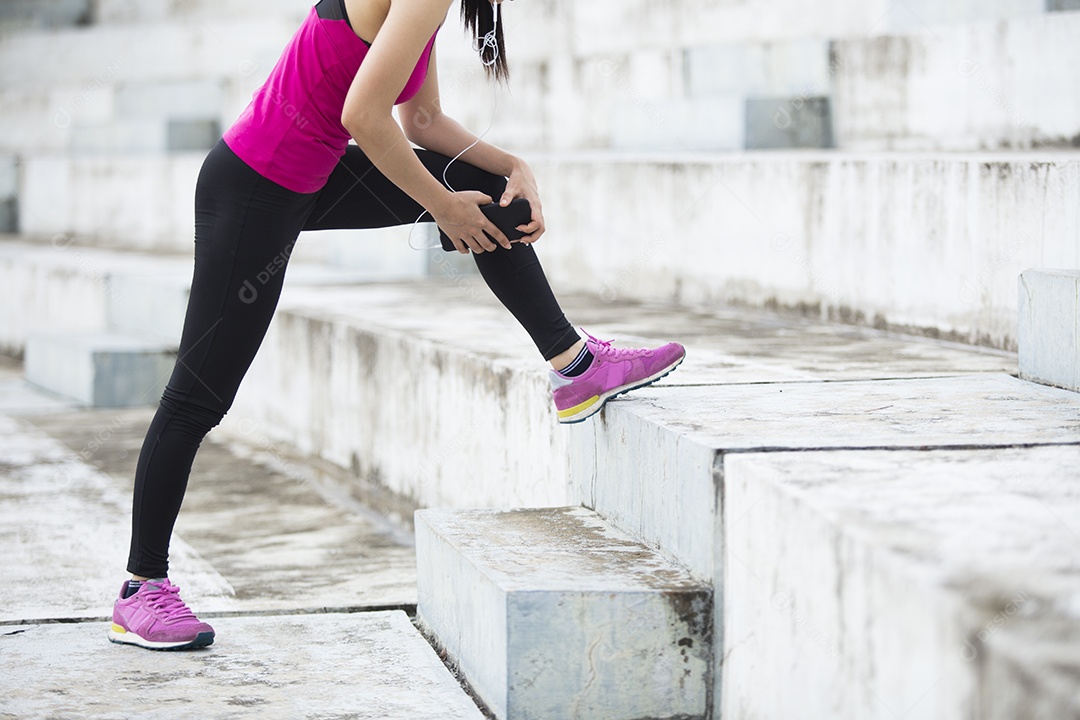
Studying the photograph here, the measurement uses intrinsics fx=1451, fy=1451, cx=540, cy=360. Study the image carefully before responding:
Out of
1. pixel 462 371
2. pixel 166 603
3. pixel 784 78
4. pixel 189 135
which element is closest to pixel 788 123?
pixel 784 78

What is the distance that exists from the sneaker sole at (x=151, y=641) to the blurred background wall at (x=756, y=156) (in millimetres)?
2191

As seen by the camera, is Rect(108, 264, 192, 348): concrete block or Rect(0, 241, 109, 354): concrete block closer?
Rect(108, 264, 192, 348): concrete block

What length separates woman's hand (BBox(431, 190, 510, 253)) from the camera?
2.53 meters

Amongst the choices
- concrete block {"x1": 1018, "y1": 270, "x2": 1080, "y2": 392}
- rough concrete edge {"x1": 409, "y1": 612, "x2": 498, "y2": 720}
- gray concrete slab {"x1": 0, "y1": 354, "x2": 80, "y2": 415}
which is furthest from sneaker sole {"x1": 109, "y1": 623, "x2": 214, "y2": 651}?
gray concrete slab {"x1": 0, "y1": 354, "x2": 80, "y2": 415}

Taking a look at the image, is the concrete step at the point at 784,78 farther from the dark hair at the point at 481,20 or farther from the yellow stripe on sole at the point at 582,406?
the dark hair at the point at 481,20

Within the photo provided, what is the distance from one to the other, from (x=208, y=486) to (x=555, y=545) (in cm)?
254

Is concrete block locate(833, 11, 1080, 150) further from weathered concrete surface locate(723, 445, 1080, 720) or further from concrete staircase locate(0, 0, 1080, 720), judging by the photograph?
weathered concrete surface locate(723, 445, 1080, 720)

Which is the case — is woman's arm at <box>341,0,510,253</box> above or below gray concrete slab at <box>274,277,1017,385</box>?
above

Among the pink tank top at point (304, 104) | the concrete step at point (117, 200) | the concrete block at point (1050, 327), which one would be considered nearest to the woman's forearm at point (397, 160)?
the pink tank top at point (304, 104)

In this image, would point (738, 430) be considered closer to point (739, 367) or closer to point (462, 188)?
point (462, 188)

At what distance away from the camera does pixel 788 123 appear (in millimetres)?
6023

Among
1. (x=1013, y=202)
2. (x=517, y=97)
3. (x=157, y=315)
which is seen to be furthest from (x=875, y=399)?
(x=517, y=97)

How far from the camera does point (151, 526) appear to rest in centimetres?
260

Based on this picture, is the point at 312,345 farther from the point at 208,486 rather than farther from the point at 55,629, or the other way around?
the point at 55,629
